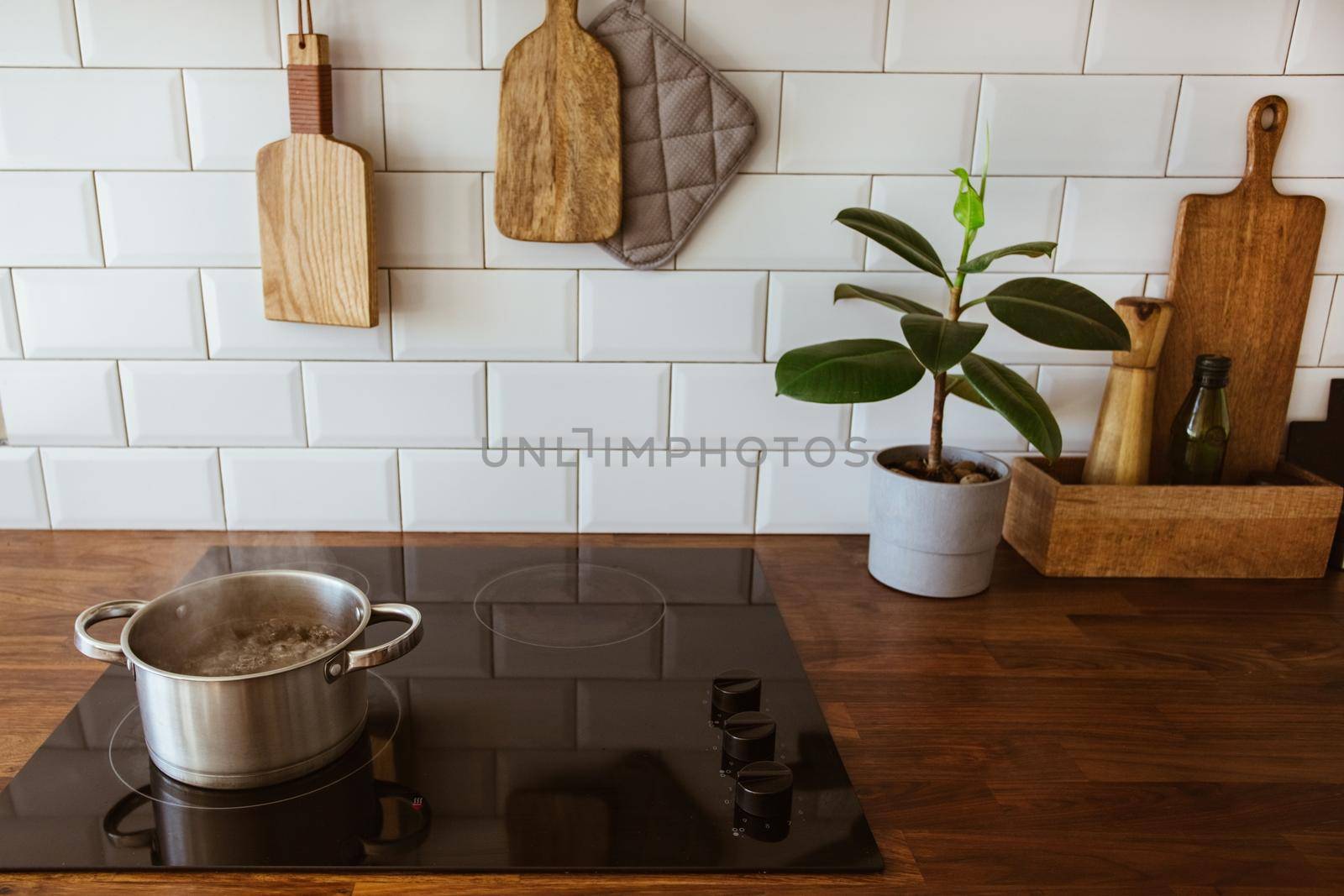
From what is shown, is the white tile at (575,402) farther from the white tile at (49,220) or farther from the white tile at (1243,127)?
the white tile at (1243,127)

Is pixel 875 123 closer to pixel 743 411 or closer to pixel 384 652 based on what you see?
pixel 743 411

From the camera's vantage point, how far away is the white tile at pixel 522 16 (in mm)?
970

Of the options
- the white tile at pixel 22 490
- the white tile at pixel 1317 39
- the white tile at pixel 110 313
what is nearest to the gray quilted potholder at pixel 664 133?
the white tile at pixel 110 313

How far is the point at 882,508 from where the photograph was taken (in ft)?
3.24

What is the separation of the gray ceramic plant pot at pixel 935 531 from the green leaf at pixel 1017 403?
0.37 feet

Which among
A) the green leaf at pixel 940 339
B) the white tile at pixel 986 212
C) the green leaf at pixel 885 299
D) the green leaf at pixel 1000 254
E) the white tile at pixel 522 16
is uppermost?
the white tile at pixel 522 16

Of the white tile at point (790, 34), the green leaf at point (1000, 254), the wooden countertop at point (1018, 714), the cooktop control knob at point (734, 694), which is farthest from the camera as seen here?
the white tile at point (790, 34)

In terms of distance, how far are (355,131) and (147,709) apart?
60cm

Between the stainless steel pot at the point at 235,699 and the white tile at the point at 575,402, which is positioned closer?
the stainless steel pot at the point at 235,699

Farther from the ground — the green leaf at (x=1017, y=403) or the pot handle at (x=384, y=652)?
the green leaf at (x=1017, y=403)

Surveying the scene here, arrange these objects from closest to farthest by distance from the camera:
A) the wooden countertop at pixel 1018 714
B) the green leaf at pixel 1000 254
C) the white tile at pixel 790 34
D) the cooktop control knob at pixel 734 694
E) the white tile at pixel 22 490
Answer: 1. the wooden countertop at pixel 1018 714
2. the cooktop control knob at pixel 734 694
3. the green leaf at pixel 1000 254
4. the white tile at pixel 790 34
5. the white tile at pixel 22 490

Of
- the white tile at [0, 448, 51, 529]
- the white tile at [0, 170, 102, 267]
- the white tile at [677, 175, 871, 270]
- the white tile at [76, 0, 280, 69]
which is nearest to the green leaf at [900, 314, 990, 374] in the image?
the white tile at [677, 175, 871, 270]

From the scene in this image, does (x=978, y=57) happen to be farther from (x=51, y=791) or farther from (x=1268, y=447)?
(x=51, y=791)

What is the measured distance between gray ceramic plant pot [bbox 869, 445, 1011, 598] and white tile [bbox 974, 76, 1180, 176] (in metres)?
0.32
